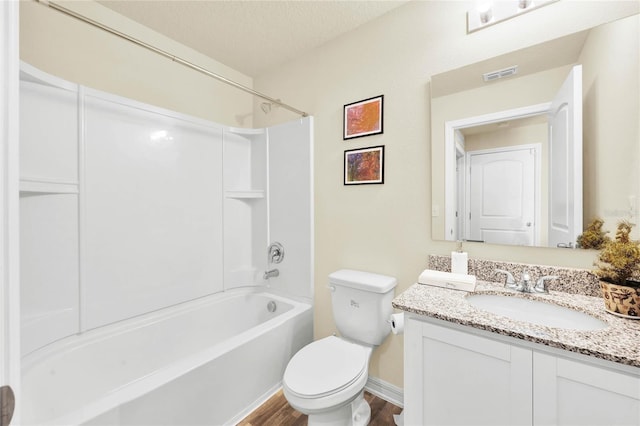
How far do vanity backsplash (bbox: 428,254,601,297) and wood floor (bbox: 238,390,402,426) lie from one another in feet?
3.16

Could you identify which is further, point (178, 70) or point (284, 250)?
point (284, 250)

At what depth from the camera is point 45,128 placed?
1510mm

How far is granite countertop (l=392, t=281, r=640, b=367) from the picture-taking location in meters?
0.81

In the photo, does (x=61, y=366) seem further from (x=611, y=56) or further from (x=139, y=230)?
(x=611, y=56)

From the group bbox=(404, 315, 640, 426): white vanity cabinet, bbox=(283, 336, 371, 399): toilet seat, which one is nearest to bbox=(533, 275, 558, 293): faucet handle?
bbox=(404, 315, 640, 426): white vanity cabinet

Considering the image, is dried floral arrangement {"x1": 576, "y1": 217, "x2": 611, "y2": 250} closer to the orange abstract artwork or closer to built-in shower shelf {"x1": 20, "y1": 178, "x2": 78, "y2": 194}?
the orange abstract artwork

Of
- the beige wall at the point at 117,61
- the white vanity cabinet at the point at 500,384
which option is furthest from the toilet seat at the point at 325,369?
the beige wall at the point at 117,61

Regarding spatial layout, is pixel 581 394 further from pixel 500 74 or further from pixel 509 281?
pixel 500 74

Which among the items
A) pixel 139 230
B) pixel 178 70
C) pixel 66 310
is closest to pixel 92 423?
pixel 66 310

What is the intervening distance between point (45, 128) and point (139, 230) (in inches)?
29.3

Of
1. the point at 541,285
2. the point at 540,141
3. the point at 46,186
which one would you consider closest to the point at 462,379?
the point at 541,285

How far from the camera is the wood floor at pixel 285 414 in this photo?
162 centimetres

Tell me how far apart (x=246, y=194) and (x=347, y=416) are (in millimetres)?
1784

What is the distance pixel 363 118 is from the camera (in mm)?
1907
